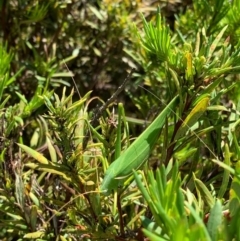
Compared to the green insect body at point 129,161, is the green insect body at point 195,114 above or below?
above

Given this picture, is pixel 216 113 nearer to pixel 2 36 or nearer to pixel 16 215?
pixel 16 215

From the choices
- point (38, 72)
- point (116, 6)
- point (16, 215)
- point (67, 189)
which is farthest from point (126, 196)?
point (116, 6)

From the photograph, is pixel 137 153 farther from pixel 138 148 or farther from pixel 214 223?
pixel 214 223

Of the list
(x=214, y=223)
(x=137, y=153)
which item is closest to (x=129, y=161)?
(x=137, y=153)

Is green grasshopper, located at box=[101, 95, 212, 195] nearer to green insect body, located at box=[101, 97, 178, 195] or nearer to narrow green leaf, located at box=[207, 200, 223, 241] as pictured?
green insect body, located at box=[101, 97, 178, 195]

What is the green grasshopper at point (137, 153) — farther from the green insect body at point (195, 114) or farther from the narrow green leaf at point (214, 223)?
the narrow green leaf at point (214, 223)

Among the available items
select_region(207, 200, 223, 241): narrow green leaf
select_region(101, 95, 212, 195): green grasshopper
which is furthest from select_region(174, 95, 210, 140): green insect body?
select_region(207, 200, 223, 241): narrow green leaf

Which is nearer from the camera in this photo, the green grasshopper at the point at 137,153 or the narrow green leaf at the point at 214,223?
the narrow green leaf at the point at 214,223

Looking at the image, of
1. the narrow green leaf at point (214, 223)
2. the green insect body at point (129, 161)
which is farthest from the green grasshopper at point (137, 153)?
the narrow green leaf at point (214, 223)
